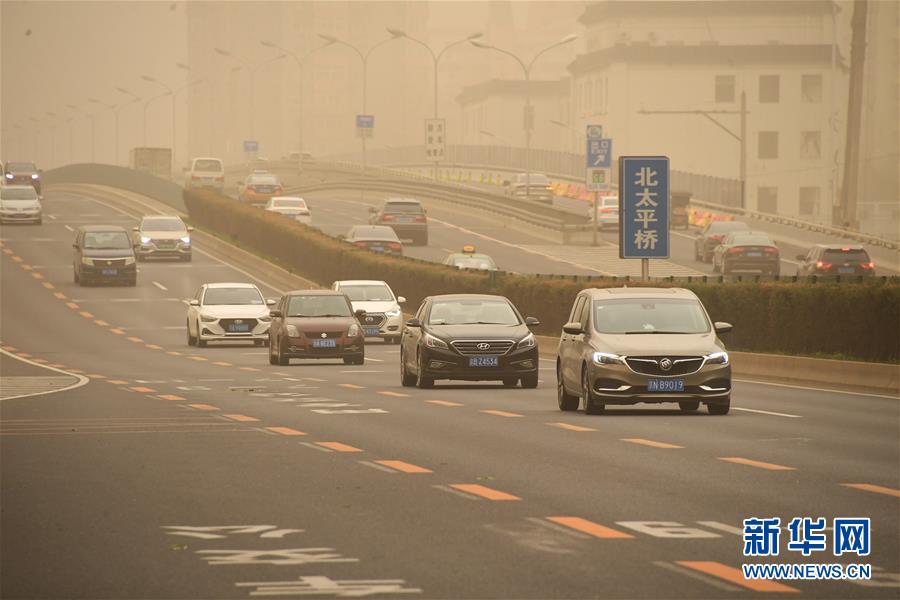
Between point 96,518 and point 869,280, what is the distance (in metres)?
21.8

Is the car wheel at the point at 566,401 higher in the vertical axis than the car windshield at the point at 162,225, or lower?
higher

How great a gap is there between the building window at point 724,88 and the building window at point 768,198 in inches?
300

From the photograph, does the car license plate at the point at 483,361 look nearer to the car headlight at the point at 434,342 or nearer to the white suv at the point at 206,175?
the car headlight at the point at 434,342

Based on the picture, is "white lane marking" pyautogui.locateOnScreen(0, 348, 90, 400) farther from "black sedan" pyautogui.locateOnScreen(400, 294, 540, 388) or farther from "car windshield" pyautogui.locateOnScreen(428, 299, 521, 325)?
"car windshield" pyautogui.locateOnScreen(428, 299, 521, 325)

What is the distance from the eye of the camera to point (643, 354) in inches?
863

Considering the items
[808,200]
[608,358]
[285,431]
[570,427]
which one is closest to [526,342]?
[608,358]

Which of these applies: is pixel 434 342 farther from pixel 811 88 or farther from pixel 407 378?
pixel 811 88

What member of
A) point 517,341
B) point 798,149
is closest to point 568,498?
point 517,341

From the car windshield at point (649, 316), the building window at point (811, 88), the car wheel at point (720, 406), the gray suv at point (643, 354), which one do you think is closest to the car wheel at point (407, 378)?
the gray suv at point (643, 354)

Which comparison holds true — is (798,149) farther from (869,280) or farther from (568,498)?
(568,498)

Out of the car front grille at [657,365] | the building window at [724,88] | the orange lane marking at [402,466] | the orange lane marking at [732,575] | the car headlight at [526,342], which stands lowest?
the car headlight at [526,342]

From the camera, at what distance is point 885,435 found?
19703 millimetres

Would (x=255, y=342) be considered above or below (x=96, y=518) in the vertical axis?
below

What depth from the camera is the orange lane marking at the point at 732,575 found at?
32.0 ft
